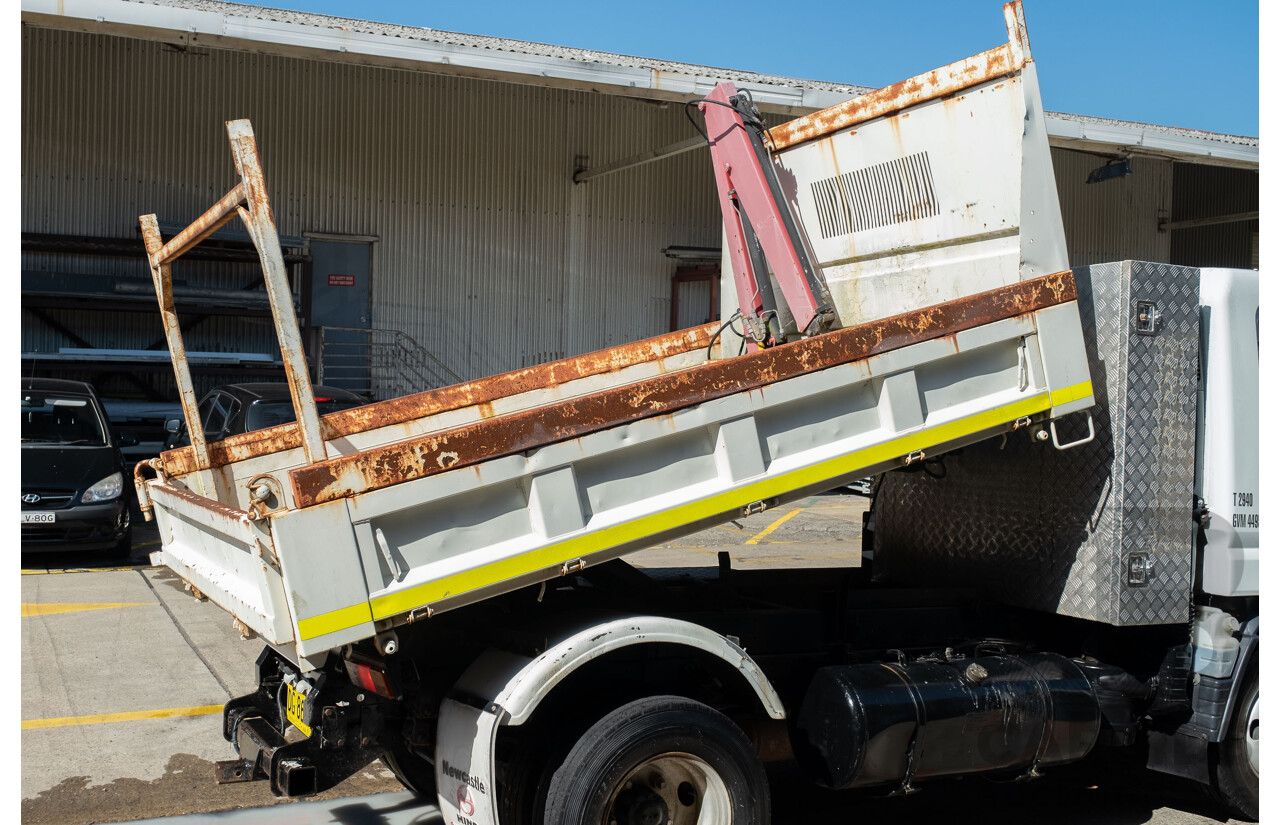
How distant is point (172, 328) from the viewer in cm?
462

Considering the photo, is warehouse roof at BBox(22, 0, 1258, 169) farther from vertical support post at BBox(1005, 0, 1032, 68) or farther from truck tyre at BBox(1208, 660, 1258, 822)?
truck tyre at BBox(1208, 660, 1258, 822)

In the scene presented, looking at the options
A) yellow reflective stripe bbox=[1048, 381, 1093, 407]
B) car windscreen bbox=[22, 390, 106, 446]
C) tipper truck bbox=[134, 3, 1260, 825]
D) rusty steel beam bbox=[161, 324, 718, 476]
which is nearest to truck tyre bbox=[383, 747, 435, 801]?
tipper truck bbox=[134, 3, 1260, 825]

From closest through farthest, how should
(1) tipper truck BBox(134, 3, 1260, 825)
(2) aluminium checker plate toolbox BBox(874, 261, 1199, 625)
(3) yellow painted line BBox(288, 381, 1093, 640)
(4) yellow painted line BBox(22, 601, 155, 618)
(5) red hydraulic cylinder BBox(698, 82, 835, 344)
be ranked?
(3) yellow painted line BBox(288, 381, 1093, 640)
(1) tipper truck BBox(134, 3, 1260, 825)
(2) aluminium checker plate toolbox BBox(874, 261, 1199, 625)
(5) red hydraulic cylinder BBox(698, 82, 835, 344)
(4) yellow painted line BBox(22, 601, 155, 618)

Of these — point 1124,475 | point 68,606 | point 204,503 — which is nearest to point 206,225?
point 204,503

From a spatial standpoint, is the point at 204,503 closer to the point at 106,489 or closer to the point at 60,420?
the point at 106,489

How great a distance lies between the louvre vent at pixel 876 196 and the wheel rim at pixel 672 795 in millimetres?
2821

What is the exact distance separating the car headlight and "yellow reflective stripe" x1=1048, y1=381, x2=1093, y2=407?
996 centimetres

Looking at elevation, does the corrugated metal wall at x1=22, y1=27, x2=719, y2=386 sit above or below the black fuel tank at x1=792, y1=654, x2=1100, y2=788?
above

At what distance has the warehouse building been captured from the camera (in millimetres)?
17188

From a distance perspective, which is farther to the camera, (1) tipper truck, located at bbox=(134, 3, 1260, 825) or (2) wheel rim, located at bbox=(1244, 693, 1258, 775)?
(2) wheel rim, located at bbox=(1244, 693, 1258, 775)

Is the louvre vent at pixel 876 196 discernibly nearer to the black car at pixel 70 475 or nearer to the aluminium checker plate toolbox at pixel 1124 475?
the aluminium checker plate toolbox at pixel 1124 475

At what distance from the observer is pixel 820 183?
5.91 m

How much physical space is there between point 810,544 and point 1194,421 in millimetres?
8905

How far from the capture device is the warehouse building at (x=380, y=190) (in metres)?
17.2
